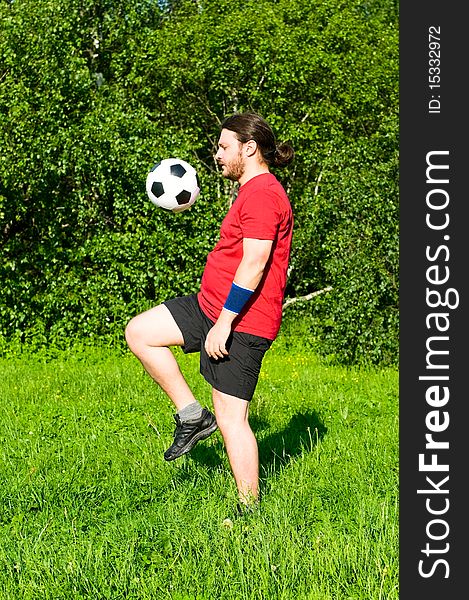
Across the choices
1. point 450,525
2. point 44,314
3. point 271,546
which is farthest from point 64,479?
point 44,314

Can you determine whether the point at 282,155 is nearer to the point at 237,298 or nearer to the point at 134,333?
the point at 237,298

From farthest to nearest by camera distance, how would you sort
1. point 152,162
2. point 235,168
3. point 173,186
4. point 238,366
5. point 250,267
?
point 152,162 < point 173,186 < point 235,168 < point 238,366 < point 250,267

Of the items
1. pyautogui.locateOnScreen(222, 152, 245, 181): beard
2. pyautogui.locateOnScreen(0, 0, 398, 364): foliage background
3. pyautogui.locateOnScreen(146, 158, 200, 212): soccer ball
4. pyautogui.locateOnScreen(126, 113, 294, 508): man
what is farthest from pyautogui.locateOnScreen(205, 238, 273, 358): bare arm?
pyautogui.locateOnScreen(0, 0, 398, 364): foliage background

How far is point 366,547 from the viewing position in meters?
3.65

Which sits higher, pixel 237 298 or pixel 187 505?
pixel 237 298

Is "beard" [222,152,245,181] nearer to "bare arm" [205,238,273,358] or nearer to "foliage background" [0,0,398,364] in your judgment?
"bare arm" [205,238,273,358]

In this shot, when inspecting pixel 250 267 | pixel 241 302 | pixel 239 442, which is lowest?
pixel 239 442

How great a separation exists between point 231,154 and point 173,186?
1.39 m

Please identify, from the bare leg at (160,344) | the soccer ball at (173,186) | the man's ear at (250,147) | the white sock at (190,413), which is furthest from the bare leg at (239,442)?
the soccer ball at (173,186)

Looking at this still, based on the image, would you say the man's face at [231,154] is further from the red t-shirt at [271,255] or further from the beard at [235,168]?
the red t-shirt at [271,255]

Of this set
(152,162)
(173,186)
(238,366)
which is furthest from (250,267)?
(152,162)

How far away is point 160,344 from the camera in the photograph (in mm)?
4547

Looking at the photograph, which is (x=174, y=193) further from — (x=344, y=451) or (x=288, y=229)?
(x=344, y=451)

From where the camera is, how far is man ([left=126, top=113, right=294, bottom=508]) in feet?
13.6
